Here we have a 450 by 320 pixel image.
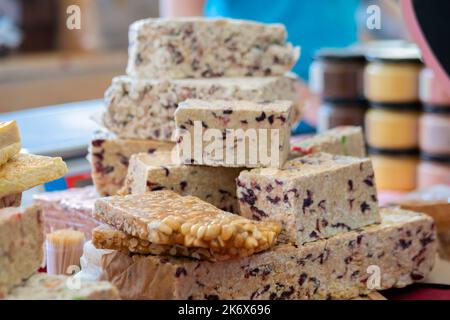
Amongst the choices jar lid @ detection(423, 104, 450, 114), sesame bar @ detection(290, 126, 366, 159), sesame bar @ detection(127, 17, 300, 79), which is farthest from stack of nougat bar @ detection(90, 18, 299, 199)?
jar lid @ detection(423, 104, 450, 114)

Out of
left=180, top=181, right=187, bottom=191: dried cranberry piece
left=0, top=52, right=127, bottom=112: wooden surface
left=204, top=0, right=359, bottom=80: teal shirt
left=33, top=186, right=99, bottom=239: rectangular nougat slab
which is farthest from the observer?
left=0, top=52, right=127, bottom=112: wooden surface

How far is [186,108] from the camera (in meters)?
1.54

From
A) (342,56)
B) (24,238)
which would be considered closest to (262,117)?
(24,238)

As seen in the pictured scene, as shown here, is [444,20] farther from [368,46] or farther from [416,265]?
[368,46]

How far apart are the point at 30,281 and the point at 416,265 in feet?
2.67


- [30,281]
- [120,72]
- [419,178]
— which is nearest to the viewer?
[30,281]

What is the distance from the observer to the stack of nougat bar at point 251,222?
1365mm

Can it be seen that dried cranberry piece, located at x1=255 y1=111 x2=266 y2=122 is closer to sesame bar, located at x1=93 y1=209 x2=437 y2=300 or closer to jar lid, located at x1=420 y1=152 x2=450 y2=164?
sesame bar, located at x1=93 y1=209 x2=437 y2=300

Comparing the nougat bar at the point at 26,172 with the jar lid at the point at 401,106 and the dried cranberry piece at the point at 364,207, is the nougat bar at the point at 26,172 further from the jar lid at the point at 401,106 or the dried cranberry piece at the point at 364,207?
the jar lid at the point at 401,106

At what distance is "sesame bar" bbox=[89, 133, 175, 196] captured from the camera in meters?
1.81

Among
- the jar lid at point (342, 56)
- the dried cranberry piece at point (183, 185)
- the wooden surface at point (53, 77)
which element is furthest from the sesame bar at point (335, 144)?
the wooden surface at point (53, 77)

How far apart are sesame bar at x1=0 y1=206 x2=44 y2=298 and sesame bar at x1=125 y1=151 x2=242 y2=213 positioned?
32 cm

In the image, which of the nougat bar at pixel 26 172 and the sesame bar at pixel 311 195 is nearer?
the nougat bar at pixel 26 172
